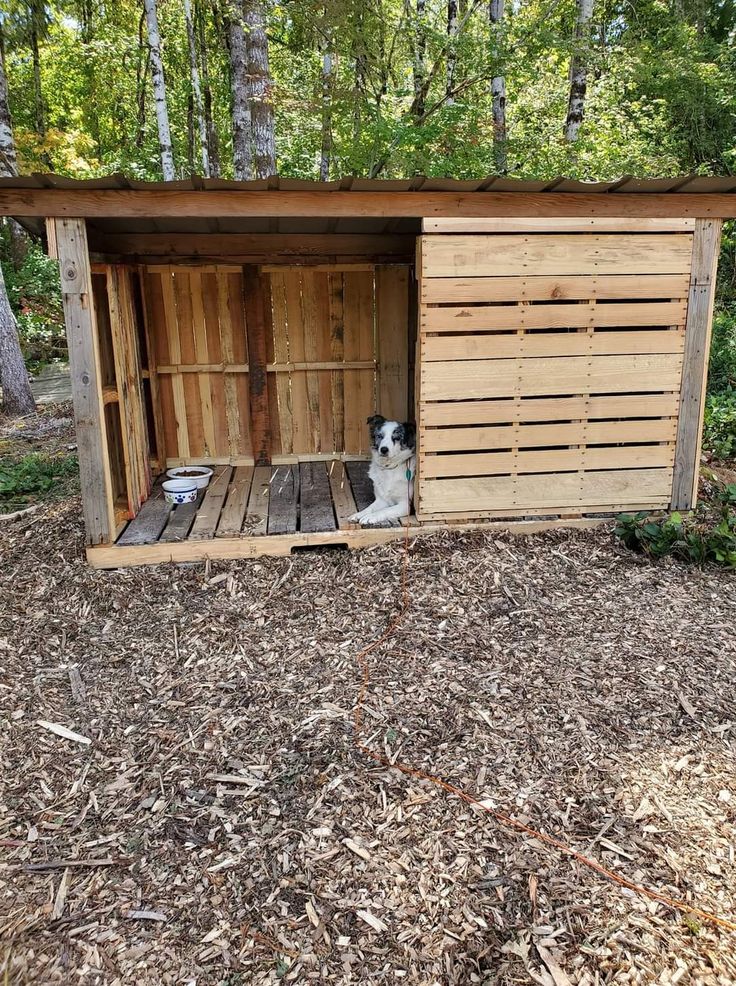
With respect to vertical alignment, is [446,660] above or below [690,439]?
below

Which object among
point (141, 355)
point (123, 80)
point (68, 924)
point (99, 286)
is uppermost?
point (123, 80)

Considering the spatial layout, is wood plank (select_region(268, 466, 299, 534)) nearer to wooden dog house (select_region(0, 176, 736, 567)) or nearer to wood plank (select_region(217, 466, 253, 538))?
wooden dog house (select_region(0, 176, 736, 567))

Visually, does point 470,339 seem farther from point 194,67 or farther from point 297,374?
point 194,67

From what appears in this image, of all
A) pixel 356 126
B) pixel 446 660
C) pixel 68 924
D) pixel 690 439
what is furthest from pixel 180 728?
pixel 356 126

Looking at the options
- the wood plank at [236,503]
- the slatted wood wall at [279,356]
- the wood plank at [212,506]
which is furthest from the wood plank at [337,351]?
the wood plank at [212,506]

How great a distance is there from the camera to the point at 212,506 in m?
5.92

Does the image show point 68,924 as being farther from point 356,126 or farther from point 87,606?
point 356,126

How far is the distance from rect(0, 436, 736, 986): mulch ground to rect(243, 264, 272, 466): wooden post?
266 centimetres

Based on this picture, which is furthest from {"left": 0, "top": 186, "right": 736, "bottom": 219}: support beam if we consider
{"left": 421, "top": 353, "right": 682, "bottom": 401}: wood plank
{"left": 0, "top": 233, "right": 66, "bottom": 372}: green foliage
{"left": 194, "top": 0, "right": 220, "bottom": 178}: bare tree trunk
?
{"left": 194, "top": 0, "right": 220, "bottom": 178}: bare tree trunk

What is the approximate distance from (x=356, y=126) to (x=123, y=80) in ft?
40.7

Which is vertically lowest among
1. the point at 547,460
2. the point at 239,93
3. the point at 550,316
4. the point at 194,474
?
the point at 194,474

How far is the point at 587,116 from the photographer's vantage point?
40.8 ft

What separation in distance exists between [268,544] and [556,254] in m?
3.08

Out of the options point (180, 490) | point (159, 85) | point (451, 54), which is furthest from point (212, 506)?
point (451, 54)
